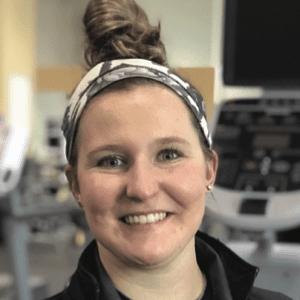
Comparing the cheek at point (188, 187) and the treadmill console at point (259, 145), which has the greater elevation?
the cheek at point (188, 187)

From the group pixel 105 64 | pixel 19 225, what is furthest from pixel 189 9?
pixel 19 225

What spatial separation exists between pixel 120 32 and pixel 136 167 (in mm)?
187

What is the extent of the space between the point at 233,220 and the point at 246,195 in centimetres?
7

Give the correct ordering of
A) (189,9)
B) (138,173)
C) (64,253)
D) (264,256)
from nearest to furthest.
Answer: (138,173) < (189,9) < (264,256) < (64,253)

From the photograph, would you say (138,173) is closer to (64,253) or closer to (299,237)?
(299,237)

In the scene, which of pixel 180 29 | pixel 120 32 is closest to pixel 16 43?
pixel 180 29

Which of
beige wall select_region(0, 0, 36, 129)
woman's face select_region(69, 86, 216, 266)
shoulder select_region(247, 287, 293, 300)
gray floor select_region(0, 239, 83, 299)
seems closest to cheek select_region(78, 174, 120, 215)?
woman's face select_region(69, 86, 216, 266)

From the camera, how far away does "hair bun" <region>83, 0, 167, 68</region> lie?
1.86ft

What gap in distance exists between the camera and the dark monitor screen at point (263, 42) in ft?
3.17

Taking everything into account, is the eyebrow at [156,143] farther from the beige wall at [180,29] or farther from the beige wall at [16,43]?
the beige wall at [16,43]

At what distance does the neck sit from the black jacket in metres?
0.01

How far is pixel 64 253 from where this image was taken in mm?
2305

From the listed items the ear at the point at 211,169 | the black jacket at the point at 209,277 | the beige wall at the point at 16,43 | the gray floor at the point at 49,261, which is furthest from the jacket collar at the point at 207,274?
the beige wall at the point at 16,43

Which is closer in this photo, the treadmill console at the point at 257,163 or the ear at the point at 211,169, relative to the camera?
the ear at the point at 211,169
